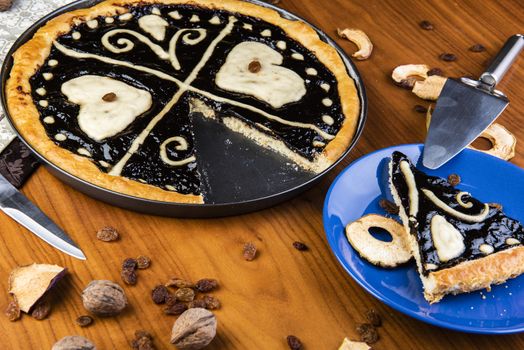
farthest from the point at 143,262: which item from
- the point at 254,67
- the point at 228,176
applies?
the point at 254,67

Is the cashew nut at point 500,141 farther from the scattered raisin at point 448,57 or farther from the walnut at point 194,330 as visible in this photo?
the walnut at point 194,330

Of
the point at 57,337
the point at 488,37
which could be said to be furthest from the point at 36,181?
the point at 488,37

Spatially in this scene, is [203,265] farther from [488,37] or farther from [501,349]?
[488,37]

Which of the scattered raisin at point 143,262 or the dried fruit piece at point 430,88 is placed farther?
the dried fruit piece at point 430,88

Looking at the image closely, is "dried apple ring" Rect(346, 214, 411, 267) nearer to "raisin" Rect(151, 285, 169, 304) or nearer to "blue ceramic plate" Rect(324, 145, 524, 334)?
"blue ceramic plate" Rect(324, 145, 524, 334)

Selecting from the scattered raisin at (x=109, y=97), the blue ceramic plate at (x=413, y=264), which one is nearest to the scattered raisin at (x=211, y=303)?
the blue ceramic plate at (x=413, y=264)

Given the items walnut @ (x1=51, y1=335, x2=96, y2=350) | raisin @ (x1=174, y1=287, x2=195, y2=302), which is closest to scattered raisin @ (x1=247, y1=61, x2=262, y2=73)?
raisin @ (x1=174, y1=287, x2=195, y2=302)
